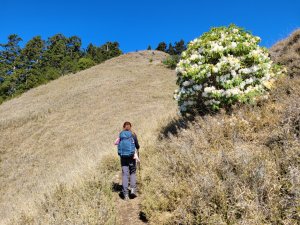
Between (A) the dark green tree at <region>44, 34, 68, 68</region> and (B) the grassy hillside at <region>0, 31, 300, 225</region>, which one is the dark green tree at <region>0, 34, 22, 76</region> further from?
(B) the grassy hillside at <region>0, 31, 300, 225</region>

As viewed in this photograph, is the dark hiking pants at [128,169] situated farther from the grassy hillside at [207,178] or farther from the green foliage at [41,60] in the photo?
the green foliage at [41,60]

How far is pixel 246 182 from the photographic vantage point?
14.5 feet

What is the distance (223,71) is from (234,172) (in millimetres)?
3568

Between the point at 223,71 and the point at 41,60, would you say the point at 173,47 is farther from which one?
the point at 223,71

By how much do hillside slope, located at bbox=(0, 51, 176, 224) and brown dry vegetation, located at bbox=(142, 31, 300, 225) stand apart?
125 inches

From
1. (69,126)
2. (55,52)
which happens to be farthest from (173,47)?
(69,126)

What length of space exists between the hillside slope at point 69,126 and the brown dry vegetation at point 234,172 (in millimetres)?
3187

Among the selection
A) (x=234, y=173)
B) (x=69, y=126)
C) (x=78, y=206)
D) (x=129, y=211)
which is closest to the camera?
(x=234, y=173)

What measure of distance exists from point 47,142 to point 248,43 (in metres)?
14.2

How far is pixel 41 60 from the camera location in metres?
68.9

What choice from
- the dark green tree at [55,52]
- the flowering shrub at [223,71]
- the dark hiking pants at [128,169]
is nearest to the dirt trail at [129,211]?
the dark hiking pants at [128,169]

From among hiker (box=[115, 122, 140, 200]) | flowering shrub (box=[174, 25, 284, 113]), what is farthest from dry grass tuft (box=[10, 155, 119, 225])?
flowering shrub (box=[174, 25, 284, 113])

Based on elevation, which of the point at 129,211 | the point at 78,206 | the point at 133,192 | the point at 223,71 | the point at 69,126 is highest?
the point at 223,71

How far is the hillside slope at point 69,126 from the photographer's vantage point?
37.2 ft
